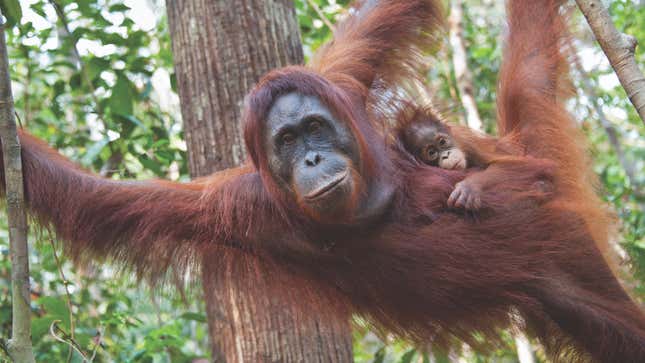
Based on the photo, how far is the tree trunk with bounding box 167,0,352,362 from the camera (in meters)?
3.62

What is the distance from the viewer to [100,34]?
4699 mm

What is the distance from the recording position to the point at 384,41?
4199 millimetres

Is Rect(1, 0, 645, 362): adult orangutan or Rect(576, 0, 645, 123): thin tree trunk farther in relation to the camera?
Rect(1, 0, 645, 362): adult orangutan

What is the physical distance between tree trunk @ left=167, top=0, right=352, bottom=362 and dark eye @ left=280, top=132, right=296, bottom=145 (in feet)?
2.53

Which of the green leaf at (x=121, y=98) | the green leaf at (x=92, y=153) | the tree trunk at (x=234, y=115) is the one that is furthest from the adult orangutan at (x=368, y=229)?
the green leaf at (x=121, y=98)

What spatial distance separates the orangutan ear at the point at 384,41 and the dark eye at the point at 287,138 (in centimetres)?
97

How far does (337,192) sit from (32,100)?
496 cm

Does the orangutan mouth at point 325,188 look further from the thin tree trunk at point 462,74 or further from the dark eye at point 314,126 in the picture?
the thin tree trunk at point 462,74

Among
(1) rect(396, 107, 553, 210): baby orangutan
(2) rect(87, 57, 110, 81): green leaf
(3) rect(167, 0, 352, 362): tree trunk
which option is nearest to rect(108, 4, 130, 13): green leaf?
(2) rect(87, 57, 110, 81): green leaf

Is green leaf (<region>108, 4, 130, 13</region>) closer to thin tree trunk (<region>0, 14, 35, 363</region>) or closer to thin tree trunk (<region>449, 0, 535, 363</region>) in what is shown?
thin tree trunk (<region>0, 14, 35, 363</region>)

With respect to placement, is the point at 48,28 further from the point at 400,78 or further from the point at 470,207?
the point at 470,207

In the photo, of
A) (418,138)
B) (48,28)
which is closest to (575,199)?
(418,138)

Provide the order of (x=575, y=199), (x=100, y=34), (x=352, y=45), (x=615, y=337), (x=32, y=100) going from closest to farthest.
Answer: (x=615, y=337) → (x=575, y=199) → (x=352, y=45) → (x=100, y=34) → (x=32, y=100)

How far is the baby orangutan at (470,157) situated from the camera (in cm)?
333
